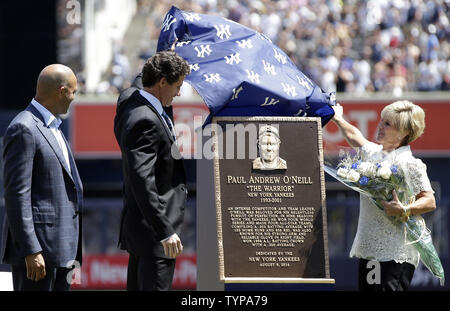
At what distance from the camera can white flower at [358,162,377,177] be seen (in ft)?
22.2

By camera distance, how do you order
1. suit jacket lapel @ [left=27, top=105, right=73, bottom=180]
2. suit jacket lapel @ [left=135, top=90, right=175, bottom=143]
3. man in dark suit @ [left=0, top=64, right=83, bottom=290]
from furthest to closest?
suit jacket lapel @ [left=135, top=90, right=175, bottom=143] < suit jacket lapel @ [left=27, top=105, right=73, bottom=180] < man in dark suit @ [left=0, top=64, right=83, bottom=290]

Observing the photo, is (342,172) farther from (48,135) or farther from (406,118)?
(48,135)

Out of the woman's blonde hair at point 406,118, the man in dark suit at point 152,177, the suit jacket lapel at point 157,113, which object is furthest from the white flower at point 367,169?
the suit jacket lapel at point 157,113

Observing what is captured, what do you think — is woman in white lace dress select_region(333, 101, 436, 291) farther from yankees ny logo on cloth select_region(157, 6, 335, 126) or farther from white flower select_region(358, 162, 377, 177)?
yankees ny logo on cloth select_region(157, 6, 335, 126)

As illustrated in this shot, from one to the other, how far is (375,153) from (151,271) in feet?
6.07

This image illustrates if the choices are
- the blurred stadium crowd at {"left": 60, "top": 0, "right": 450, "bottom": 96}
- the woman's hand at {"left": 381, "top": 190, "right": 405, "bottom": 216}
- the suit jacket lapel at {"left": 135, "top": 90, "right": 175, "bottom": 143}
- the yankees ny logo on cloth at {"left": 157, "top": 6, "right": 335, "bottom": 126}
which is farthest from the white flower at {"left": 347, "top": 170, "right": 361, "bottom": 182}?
the blurred stadium crowd at {"left": 60, "top": 0, "right": 450, "bottom": 96}

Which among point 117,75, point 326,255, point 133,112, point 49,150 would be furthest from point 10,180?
point 117,75

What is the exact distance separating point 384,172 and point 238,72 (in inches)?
48.8

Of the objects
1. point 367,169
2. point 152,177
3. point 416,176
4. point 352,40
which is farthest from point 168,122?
point 352,40

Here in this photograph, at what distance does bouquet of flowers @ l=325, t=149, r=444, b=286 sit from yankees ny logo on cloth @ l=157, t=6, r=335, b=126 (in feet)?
1.98

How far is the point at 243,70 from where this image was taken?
7020 millimetres

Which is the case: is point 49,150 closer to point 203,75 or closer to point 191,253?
point 203,75

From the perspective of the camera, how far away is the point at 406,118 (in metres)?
6.77

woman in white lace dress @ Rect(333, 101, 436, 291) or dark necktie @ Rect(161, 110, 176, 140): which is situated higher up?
dark necktie @ Rect(161, 110, 176, 140)
